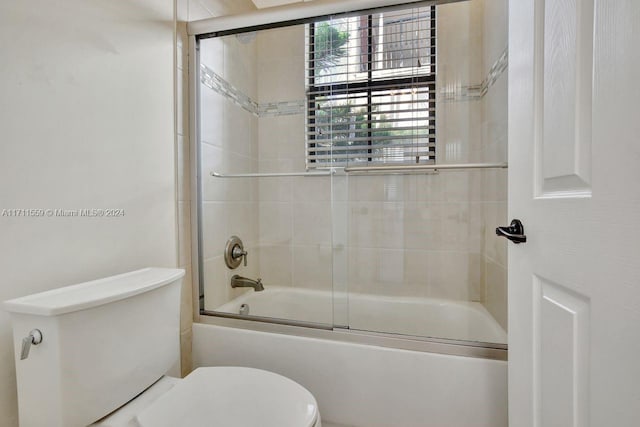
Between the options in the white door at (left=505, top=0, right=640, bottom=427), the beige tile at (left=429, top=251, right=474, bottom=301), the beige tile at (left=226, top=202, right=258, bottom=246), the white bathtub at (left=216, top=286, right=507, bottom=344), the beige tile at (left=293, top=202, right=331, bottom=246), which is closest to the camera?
the white door at (left=505, top=0, right=640, bottom=427)

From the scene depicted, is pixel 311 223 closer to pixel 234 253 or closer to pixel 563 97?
pixel 234 253

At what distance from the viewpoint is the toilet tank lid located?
0.75m

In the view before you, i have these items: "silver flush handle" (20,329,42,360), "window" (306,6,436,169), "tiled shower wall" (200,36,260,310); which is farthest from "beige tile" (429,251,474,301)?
"silver flush handle" (20,329,42,360)

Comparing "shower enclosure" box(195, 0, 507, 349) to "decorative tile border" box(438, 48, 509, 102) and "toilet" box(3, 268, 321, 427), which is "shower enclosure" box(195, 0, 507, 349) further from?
"toilet" box(3, 268, 321, 427)

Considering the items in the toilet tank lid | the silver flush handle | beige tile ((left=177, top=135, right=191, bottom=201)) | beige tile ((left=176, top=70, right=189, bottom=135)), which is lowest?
the silver flush handle

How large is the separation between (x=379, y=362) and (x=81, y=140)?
4.14 feet

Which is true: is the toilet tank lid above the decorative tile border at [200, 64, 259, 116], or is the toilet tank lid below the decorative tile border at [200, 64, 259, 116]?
below

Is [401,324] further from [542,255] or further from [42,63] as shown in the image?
[42,63]

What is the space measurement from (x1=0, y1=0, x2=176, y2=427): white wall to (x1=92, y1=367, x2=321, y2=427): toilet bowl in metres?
0.33

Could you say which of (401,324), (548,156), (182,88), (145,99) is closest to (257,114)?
(182,88)

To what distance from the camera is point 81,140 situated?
3.22 ft

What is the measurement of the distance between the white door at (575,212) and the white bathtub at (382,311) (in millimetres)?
571

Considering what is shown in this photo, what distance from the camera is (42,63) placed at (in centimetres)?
87

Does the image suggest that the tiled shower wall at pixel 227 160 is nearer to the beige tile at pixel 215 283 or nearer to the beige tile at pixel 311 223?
the beige tile at pixel 215 283
